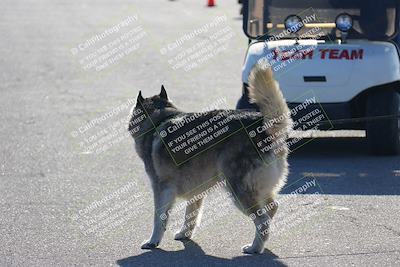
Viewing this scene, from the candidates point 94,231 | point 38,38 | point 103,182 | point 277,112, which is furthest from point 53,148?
point 38,38

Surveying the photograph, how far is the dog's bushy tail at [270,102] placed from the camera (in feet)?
24.0

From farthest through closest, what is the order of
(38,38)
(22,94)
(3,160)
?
(38,38), (22,94), (3,160)

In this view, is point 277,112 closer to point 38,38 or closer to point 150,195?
point 150,195

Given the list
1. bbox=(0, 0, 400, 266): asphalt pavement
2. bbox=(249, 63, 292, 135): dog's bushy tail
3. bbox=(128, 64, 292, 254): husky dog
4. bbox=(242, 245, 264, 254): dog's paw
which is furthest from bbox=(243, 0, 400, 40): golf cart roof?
bbox=(242, 245, 264, 254): dog's paw

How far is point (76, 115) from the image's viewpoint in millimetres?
14234

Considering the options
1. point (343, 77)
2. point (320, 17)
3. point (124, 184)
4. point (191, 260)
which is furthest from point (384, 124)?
point (191, 260)

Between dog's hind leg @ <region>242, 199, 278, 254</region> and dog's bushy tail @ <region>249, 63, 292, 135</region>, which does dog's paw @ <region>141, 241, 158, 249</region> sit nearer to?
dog's hind leg @ <region>242, 199, 278, 254</region>

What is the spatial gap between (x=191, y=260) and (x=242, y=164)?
0.78m

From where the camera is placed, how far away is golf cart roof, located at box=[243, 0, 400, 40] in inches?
449

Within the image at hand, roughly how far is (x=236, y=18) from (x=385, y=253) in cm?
2307

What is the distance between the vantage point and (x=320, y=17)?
11664 millimetres

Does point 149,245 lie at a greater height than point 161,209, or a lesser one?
lesser

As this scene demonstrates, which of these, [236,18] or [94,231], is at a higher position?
[94,231]

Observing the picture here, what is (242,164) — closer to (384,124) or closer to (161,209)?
(161,209)
